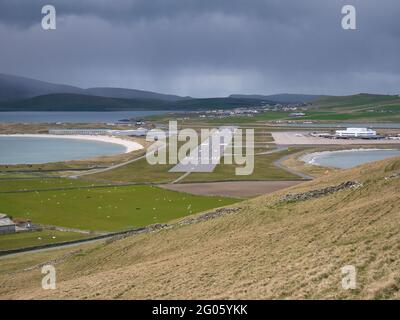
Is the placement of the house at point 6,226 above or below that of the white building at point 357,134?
below

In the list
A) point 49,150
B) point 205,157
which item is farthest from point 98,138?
point 205,157

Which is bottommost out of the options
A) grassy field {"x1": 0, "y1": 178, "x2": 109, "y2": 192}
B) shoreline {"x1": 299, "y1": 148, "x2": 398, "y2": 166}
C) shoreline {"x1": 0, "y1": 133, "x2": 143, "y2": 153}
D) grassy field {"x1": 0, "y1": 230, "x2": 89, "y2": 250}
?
grassy field {"x1": 0, "y1": 230, "x2": 89, "y2": 250}

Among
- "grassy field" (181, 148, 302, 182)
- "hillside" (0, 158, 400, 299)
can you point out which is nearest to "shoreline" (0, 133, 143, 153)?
"grassy field" (181, 148, 302, 182)

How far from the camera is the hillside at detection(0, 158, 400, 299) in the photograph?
664 inches

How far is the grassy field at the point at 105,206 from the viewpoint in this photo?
47559 millimetres

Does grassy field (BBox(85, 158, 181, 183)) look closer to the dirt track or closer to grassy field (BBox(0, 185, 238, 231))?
the dirt track

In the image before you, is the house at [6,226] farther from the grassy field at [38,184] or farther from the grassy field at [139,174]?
the grassy field at [139,174]

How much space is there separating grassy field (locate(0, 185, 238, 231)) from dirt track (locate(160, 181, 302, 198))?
266 centimetres

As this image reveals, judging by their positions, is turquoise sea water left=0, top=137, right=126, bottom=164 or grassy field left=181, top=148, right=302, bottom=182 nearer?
grassy field left=181, top=148, right=302, bottom=182

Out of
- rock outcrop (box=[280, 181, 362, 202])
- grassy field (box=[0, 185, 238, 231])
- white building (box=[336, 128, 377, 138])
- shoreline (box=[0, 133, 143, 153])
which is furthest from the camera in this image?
white building (box=[336, 128, 377, 138])

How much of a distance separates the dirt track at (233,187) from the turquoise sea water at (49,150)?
50.4m

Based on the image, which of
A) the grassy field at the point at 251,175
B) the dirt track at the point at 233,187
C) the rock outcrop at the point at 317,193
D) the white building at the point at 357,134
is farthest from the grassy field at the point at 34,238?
the white building at the point at 357,134
